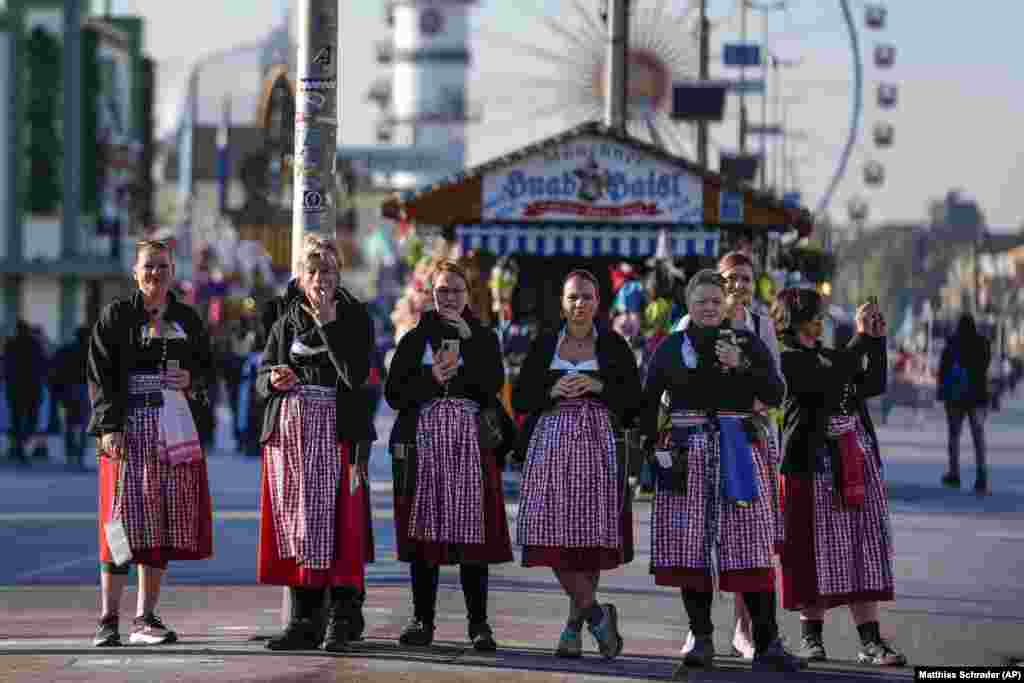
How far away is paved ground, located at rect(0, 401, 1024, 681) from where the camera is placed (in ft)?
37.2

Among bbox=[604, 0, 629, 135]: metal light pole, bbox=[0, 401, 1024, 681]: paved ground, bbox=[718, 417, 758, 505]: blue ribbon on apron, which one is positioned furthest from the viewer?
bbox=[604, 0, 629, 135]: metal light pole

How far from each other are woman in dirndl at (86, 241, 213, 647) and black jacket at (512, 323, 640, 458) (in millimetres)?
1562

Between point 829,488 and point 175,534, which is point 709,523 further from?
point 175,534

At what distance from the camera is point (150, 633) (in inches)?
479

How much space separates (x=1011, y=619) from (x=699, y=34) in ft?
88.5

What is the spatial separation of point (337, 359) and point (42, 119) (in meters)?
49.1

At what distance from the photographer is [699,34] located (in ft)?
132

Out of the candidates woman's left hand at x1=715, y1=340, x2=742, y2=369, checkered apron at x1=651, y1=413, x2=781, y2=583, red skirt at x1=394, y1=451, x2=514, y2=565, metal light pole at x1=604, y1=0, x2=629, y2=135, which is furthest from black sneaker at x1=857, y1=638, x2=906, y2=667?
metal light pole at x1=604, y1=0, x2=629, y2=135

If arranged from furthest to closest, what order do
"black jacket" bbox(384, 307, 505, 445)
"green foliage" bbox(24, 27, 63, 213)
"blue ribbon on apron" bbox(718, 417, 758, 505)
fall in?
"green foliage" bbox(24, 27, 63, 213), "black jacket" bbox(384, 307, 505, 445), "blue ribbon on apron" bbox(718, 417, 758, 505)

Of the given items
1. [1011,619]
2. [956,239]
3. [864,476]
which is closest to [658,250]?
[1011,619]

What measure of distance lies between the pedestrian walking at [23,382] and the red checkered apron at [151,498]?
18.1 metres

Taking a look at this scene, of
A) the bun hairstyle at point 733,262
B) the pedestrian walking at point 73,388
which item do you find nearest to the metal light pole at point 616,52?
the pedestrian walking at point 73,388

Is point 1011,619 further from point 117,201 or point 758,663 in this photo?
point 117,201

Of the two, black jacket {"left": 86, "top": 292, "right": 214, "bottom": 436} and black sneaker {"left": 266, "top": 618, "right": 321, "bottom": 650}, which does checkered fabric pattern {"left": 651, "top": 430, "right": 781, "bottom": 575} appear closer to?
black sneaker {"left": 266, "top": 618, "right": 321, "bottom": 650}
